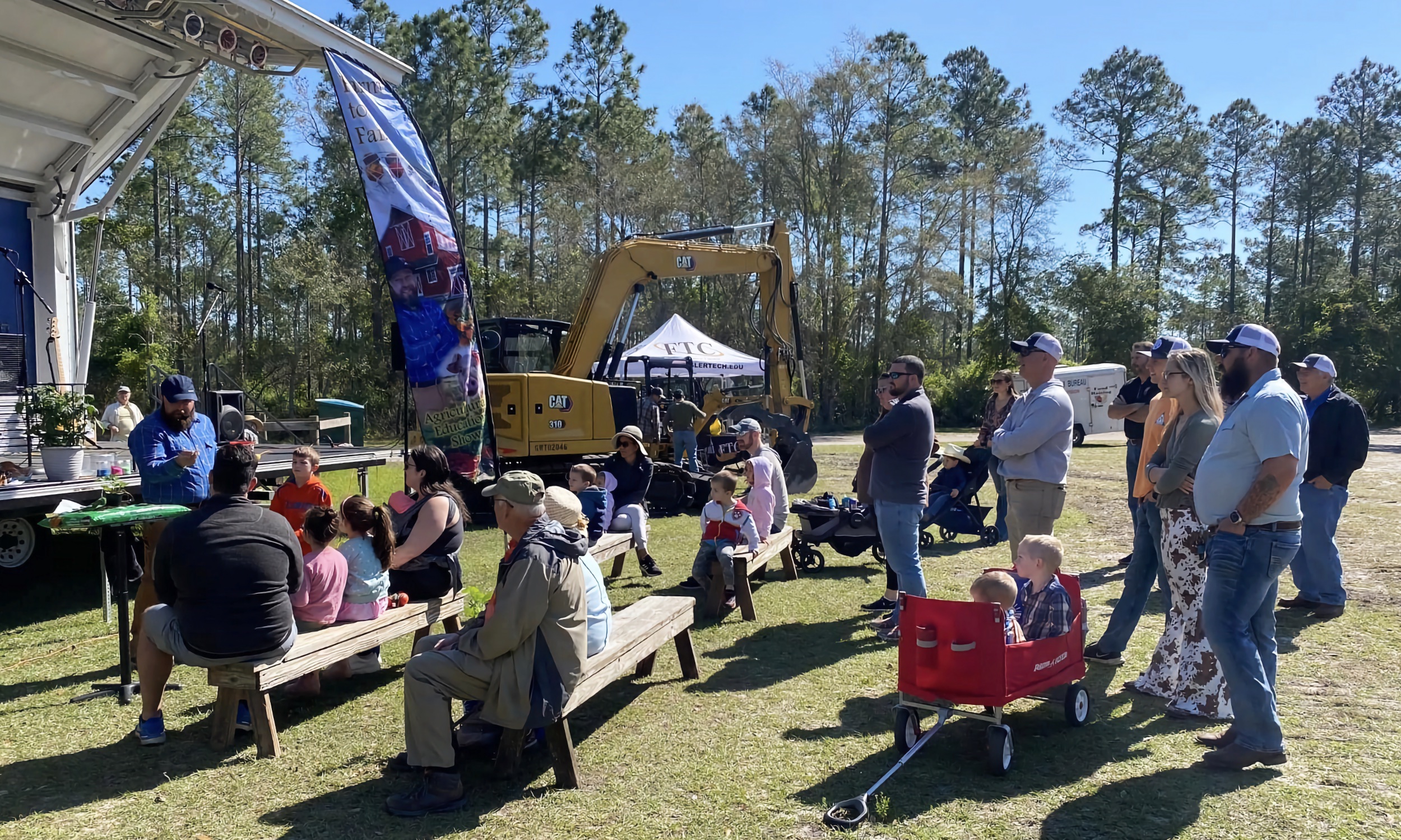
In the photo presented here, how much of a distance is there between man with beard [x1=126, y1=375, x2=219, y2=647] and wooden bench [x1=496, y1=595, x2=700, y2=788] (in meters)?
2.88

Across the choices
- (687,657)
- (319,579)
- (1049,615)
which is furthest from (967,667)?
(319,579)

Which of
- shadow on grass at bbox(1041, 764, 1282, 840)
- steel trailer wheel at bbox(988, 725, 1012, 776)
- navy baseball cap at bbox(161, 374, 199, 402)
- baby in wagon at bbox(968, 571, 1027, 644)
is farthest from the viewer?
navy baseball cap at bbox(161, 374, 199, 402)

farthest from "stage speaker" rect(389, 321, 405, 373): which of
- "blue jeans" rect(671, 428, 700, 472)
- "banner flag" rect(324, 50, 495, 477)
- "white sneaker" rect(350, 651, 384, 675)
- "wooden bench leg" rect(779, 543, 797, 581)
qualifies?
"blue jeans" rect(671, 428, 700, 472)

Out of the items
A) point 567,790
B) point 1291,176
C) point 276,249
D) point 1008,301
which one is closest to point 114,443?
point 567,790

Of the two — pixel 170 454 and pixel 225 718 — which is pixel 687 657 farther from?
pixel 170 454

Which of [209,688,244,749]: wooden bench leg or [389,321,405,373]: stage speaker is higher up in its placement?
[389,321,405,373]: stage speaker

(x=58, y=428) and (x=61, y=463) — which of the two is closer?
(x=61, y=463)

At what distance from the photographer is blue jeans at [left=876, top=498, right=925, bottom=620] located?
6.06 metres

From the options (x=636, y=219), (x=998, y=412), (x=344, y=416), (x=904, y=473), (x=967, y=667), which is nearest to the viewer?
(x=967, y=667)

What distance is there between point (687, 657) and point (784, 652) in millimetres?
837

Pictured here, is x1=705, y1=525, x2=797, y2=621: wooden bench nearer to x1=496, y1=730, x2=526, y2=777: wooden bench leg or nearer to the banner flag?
x1=496, y1=730, x2=526, y2=777: wooden bench leg

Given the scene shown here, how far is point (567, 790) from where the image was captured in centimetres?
400

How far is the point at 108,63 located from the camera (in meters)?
9.84

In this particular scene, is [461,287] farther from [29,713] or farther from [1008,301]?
[1008,301]
